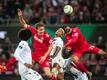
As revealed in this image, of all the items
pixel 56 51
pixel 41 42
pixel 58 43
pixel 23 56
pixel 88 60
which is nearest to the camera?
pixel 23 56

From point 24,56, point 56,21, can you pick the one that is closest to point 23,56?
point 24,56

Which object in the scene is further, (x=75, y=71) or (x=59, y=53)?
(x=75, y=71)

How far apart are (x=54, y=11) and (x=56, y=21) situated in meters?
0.60

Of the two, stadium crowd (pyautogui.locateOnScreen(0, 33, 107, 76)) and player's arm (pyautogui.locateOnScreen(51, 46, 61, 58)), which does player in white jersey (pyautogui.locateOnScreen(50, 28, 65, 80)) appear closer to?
player's arm (pyautogui.locateOnScreen(51, 46, 61, 58))

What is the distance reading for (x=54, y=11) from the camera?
2642 centimetres

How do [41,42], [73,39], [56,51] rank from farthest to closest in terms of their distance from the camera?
1. [73,39]
2. [41,42]
3. [56,51]

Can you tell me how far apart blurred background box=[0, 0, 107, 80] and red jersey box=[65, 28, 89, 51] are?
3.59m

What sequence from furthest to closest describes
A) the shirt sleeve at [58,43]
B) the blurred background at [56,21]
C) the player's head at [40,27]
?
the blurred background at [56,21], the player's head at [40,27], the shirt sleeve at [58,43]

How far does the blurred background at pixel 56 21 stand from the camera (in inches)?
938

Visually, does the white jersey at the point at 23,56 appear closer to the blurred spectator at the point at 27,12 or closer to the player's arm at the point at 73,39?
the player's arm at the point at 73,39

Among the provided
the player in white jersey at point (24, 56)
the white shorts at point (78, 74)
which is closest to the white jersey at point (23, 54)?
the player in white jersey at point (24, 56)

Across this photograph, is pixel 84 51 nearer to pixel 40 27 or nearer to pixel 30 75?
pixel 40 27

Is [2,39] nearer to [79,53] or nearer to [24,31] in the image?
[79,53]

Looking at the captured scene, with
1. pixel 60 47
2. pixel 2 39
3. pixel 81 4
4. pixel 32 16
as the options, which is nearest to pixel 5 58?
pixel 2 39
